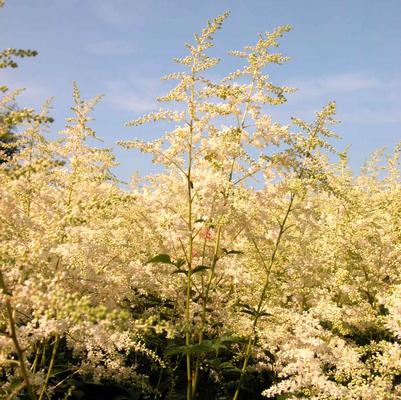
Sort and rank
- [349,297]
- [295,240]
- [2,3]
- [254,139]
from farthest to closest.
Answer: [295,240], [349,297], [254,139], [2,3]

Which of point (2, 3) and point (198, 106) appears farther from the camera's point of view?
point (198, 106)

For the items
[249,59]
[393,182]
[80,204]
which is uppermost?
[393,182]

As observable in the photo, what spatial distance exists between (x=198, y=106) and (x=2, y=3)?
3.23m

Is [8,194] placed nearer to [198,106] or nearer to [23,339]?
[23,339]

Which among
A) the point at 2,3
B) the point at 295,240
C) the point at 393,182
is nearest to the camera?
the point at 2,3

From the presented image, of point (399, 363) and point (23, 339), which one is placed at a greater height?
point (399, 363)

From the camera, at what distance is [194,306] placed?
6195 mm

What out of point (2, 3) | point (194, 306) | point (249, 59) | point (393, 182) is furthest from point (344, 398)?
point (393, 182)

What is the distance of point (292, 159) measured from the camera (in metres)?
5.98

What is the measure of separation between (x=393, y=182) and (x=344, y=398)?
7965 millimetres

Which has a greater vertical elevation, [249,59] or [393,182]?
[393,182]

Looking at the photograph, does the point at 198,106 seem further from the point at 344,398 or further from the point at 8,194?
the point at 344,398

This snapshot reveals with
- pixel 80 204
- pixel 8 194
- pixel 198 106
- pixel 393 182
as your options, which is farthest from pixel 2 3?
pixel 393 182

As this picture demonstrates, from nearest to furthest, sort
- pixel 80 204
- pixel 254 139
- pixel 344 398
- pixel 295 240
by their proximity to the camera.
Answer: pixel 80 204 < pixel 344 398 < pixel 254 139 < pixel 295 240
